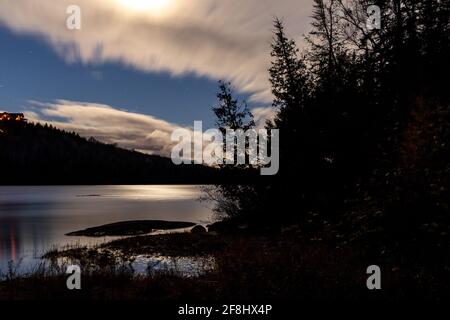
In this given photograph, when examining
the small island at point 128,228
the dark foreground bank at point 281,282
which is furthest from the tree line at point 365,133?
the small island at point 128,228

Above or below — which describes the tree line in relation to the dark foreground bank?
above

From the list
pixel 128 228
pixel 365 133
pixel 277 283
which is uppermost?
pixel 365 133

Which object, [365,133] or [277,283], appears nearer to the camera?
[277,283]

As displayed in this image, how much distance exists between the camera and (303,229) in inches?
981

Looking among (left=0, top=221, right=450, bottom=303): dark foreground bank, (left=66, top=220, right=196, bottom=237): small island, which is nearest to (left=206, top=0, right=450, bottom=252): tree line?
(left=0, top=221, right=450, bottom=303): dark foreground bank

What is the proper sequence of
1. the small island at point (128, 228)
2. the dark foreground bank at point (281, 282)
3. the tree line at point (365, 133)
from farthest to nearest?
the small island at point (128, 228)
the tree line at point (365, 133)
the dark foreground bank at point (281, 282)

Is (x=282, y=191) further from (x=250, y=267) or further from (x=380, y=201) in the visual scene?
(x=250, y=267)

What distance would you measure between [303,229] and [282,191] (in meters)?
8.08

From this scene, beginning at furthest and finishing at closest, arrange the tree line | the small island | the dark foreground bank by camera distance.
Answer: the small island
the tree line
the dark foreground bank

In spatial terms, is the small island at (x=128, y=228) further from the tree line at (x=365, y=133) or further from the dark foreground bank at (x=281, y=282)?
the dark foreground bank at (x=281, y=282)

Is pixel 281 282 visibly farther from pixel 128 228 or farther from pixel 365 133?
pixel 128 228

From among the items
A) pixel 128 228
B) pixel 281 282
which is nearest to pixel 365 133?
pixel 281 282

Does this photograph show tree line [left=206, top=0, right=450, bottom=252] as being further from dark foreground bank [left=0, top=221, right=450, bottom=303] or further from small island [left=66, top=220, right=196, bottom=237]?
small island [left=66, top=220, right=196, bottom=237]
